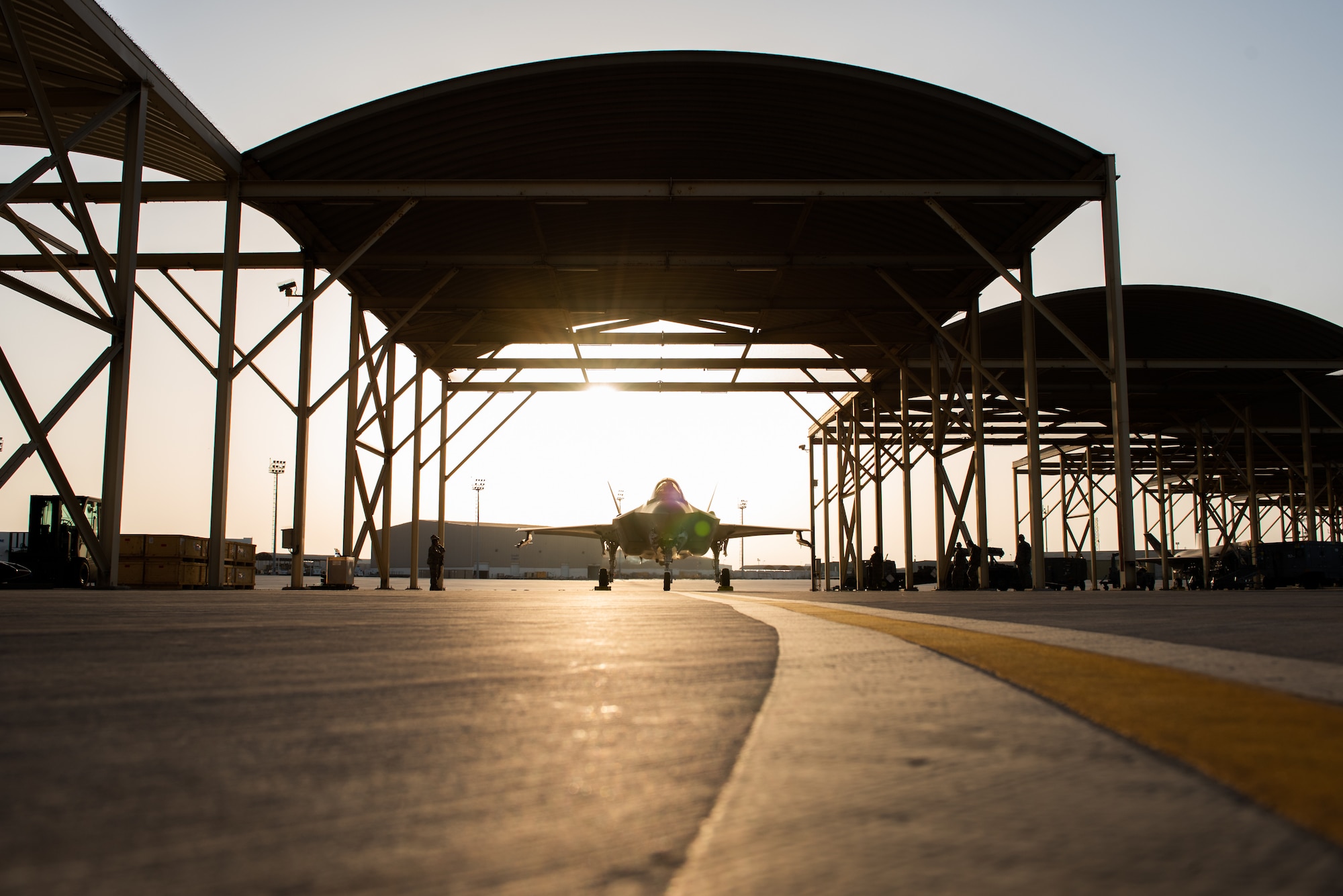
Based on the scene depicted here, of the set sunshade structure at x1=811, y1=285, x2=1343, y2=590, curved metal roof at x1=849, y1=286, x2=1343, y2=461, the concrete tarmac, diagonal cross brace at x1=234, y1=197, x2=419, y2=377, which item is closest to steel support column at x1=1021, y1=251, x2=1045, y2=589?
sunshade structure at x1=811, y1=285, x2=1343, y2=590

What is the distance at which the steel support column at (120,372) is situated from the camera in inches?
431

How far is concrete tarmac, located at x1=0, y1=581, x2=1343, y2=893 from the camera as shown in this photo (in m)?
0.73

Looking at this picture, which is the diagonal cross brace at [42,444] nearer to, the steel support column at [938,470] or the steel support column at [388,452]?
the steel support column at [388,452]

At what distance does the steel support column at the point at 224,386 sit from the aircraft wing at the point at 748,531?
1441 centimetres

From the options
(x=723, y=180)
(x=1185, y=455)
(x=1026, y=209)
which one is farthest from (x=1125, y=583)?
(x=1185, y=455)

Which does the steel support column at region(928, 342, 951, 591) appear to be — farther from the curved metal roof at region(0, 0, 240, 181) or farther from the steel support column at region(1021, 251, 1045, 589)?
the curved metal roof at region(0, 0, 240, 181)

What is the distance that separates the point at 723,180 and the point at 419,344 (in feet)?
36.6

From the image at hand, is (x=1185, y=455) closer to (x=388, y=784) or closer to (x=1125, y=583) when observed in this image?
(x=1125, y=583)

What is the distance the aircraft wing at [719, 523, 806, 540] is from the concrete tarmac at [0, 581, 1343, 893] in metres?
24.2

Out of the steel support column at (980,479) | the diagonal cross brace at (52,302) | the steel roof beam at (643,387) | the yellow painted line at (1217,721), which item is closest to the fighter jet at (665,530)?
the steel roof beam at (643,387)

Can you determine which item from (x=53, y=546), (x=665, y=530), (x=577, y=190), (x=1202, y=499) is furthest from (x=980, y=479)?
(x=1202, y=499)

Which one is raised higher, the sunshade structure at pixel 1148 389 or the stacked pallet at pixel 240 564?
the sunshade structure at pixel 1148 389

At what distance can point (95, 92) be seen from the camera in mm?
12016

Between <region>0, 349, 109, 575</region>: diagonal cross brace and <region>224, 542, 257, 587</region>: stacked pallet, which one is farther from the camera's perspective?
<region>224, 542, 257, 587</region>: stacked pallet
